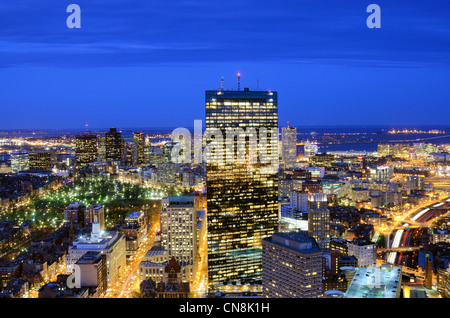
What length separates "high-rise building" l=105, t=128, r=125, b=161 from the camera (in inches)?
986

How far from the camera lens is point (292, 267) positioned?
18.9ft

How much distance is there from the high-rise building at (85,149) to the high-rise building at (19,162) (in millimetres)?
2511

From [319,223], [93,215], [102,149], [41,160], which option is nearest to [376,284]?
[319,223]

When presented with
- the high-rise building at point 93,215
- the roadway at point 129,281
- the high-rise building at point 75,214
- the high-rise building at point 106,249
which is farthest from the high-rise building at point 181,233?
the high-rise building at point 75,214

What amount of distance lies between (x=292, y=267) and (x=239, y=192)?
3.02m

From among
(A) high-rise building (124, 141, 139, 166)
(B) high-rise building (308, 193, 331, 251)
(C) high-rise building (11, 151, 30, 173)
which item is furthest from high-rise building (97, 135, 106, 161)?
(B) high-rise building (308, 193, 331, 251)

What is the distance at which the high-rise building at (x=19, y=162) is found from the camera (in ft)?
74.6

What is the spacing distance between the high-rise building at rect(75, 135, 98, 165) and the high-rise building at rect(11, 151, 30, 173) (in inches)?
98.9

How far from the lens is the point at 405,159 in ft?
82.7

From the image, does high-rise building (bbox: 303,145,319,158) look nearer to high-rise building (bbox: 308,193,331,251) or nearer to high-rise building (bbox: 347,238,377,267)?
high-rise building (bbox: 308,193,331,251)

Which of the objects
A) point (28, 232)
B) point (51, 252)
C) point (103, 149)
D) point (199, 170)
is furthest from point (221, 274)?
point (103, 149)

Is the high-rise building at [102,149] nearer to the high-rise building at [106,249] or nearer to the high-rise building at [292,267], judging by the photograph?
the high-rise building at [106,249]

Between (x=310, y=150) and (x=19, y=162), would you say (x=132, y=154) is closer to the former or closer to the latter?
(x=19, y=162)
